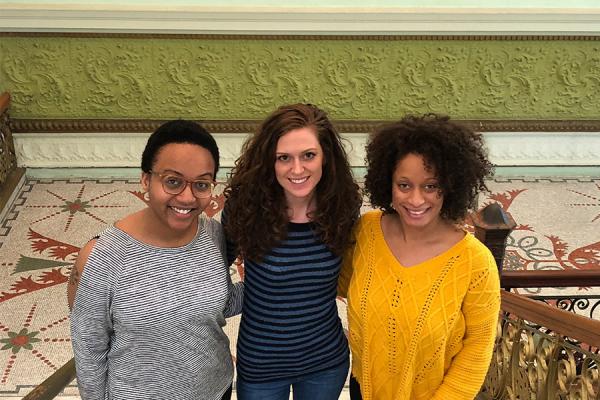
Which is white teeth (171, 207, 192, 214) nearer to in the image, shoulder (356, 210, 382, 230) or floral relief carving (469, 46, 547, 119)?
shoulder (356, 210, 382, 230)

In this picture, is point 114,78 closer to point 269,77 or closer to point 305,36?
point 269,77

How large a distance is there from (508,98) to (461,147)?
4.01 metres

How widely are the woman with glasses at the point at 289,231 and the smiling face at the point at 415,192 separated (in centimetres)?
18

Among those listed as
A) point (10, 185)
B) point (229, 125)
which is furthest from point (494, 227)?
point (10, 185)

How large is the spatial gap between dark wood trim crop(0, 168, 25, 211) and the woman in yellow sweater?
3734mm

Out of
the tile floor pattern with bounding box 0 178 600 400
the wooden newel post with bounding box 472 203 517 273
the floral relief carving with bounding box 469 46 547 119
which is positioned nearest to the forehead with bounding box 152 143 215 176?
the wooden newel post with bounding box 472 203 517 273

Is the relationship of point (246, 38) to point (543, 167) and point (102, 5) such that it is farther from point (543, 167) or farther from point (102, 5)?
point (543, 167)

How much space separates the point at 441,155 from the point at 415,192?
0.12 m

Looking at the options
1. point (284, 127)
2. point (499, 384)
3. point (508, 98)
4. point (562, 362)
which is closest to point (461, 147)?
point (284, 127)

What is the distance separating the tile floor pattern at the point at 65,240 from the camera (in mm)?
3547

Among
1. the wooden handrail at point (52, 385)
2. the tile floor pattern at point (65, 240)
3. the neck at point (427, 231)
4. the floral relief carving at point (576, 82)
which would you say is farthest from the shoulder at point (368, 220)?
the floral relief carving at point (576, 82)

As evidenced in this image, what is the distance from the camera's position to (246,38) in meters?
5.15

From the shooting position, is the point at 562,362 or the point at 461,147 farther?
the point at 562,362

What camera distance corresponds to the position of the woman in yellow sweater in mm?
1763
